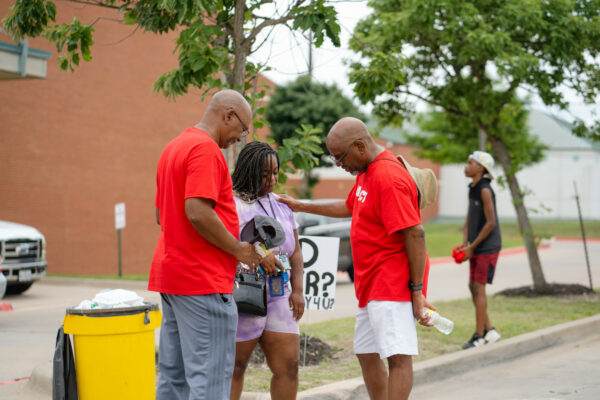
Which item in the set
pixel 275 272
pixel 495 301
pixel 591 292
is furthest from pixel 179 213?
pixel 591 292

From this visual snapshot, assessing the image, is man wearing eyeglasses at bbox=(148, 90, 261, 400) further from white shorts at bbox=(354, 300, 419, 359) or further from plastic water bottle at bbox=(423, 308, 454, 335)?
plastic water bottle at bbox=(423, 308, 454, 335)

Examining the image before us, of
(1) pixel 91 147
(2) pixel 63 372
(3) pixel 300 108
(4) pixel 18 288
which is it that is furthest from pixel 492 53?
(3) pixel 300 108

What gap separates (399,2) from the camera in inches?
440

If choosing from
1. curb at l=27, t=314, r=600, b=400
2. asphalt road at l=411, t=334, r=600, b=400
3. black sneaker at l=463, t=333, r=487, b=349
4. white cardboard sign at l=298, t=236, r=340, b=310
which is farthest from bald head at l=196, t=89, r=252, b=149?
black sneaker at l=463, t=333, r=487, b=349

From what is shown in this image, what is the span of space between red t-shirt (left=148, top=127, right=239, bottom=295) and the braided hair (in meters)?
0.68

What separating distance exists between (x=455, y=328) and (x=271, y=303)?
4794mm

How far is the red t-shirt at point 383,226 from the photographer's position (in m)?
4.04

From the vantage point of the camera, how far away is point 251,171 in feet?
13.7

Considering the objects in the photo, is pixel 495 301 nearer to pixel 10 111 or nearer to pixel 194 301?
pixel 194 301

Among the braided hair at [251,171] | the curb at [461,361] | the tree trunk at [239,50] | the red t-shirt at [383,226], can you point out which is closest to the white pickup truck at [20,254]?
the curb at [461,361]

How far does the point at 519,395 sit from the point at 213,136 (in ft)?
12.5

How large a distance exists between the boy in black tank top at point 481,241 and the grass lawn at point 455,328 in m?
0.35

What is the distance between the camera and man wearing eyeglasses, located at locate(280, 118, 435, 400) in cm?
406

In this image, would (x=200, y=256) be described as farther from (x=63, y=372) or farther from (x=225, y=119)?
(x=63, y=372)
